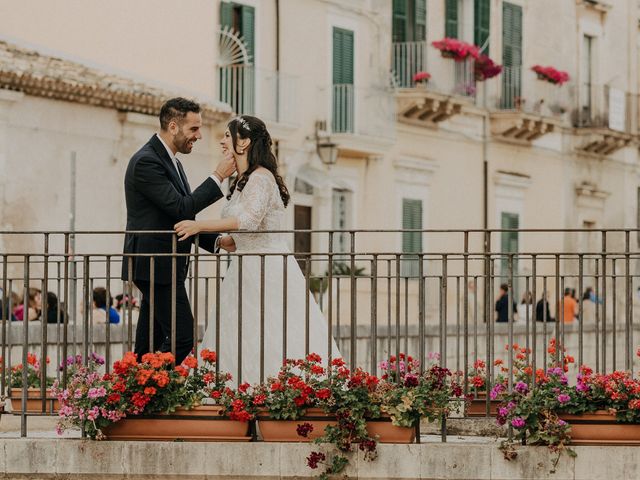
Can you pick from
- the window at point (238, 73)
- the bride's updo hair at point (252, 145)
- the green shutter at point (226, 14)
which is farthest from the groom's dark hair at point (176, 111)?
the green shutter at point (226, 14)

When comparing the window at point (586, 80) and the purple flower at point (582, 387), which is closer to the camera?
the purple flower at point (582, 387)

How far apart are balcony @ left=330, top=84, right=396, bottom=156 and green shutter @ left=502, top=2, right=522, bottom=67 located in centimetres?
530

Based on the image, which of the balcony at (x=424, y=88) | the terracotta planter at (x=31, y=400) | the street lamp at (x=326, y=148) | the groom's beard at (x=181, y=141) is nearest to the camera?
the groom's beard at (x=181, y=141)

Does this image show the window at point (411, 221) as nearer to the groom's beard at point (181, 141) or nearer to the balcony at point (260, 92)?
the balcony at point (260, 92)

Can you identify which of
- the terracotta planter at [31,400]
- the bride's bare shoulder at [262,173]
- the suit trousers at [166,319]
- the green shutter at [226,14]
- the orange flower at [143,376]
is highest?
the green shutter at [226,14]

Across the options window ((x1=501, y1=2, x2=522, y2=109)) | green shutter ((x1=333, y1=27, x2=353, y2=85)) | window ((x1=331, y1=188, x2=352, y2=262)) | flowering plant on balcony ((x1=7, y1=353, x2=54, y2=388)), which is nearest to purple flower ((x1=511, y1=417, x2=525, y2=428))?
flowering plant on balcony ((x1=7, y1=353, x2=54, y2=388))

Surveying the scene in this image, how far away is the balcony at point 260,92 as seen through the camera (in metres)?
26.1

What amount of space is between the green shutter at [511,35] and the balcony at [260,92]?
7.92 meters

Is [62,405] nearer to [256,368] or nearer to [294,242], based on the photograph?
[256,368]

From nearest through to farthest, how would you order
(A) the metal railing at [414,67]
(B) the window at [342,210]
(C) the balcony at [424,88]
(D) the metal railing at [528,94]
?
1. (B) the window at [342,210]
2. (C) the balcony at [424,88]
3. (A) the metal railing at [414,67]
4. (D) the metal railing at [528,94]

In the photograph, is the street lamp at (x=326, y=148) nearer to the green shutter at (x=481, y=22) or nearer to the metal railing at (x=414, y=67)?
the metal railing at (x=414, y=67)

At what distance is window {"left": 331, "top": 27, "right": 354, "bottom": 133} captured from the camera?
28328mm

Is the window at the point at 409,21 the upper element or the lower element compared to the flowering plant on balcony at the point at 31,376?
upper

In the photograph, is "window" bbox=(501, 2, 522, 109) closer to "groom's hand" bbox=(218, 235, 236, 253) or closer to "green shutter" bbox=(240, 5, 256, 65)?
"green shutter" bbox=(240, 5, 256, 65)
